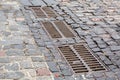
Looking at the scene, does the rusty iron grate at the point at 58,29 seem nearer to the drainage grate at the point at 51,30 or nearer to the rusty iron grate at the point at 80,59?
the drainage grate at the point at 51,30

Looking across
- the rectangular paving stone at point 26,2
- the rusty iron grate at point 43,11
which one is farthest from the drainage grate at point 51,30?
the rectangular paving stone at point 26,2

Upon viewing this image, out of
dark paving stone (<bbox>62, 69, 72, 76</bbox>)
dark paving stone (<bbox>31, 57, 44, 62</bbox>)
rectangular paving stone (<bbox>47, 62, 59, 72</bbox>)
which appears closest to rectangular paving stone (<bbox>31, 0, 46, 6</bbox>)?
dark paving stone (<bbox>31, 57, 44, 62</bbox>)

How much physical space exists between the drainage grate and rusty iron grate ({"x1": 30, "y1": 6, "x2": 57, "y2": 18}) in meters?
0.57

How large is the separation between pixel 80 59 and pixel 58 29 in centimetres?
150

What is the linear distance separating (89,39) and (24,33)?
58.3 inches

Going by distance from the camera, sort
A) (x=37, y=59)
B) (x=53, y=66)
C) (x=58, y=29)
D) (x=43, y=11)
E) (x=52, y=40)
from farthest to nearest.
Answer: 1. (x=43, y=11)
2. (x=58, y=29)
3. (x=52, y=40)
4. (x=37, y=59)
5. (x=53, y=66)

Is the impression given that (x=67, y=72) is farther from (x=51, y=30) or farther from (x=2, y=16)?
(x=2, y=16)

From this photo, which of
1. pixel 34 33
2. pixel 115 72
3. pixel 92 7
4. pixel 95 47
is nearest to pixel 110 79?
pixel 115 72

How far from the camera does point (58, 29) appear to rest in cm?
737

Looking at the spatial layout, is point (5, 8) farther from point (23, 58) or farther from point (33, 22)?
point (23, 58)

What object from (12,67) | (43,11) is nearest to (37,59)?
(12,67)

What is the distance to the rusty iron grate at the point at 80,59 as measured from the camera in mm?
5754

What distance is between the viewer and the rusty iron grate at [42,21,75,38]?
7012 mm

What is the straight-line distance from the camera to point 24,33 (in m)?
6.86
